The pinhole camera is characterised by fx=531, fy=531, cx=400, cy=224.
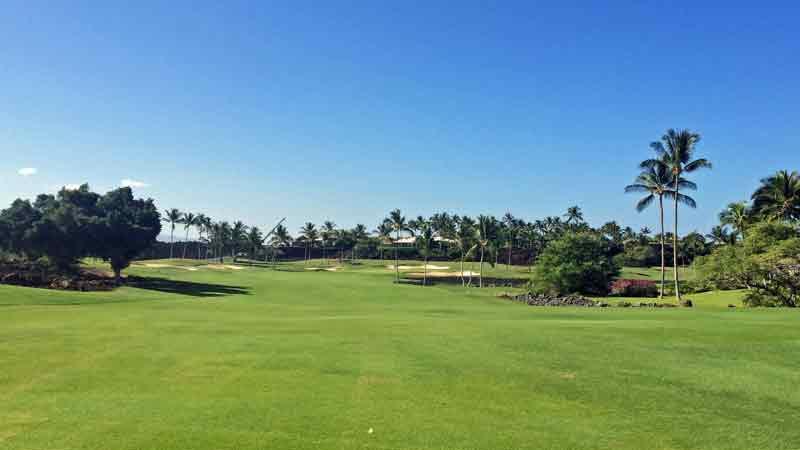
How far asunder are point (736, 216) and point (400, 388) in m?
86.4

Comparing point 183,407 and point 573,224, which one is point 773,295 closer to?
point 183,407

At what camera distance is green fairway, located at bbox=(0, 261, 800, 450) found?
8383 mm

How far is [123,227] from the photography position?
6750 centimetres

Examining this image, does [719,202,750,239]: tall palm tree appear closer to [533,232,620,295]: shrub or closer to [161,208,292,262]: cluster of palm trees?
[533,232,620,295]: shrub

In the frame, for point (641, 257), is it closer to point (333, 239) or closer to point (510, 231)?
point (510, 231)

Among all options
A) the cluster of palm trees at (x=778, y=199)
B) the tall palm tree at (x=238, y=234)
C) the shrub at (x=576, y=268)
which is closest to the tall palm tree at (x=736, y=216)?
the cluster of palm trees at (x=778, y=199)

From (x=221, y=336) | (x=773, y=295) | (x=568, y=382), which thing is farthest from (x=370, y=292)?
(x=568, y=382)

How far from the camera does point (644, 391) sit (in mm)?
11086

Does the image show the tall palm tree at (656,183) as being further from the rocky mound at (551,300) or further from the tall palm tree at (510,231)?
the tall palm tree at (510,231)

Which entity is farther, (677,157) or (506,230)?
(506,230)

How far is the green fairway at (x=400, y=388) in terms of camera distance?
838 cm

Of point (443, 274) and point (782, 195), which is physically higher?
point (782, 195)

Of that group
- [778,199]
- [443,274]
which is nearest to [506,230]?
[443,274]

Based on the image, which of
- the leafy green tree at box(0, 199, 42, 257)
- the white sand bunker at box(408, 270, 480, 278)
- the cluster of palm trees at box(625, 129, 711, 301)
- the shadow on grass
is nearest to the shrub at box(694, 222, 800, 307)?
the cluster of palm trees at box(625, 129, 711, 301)
